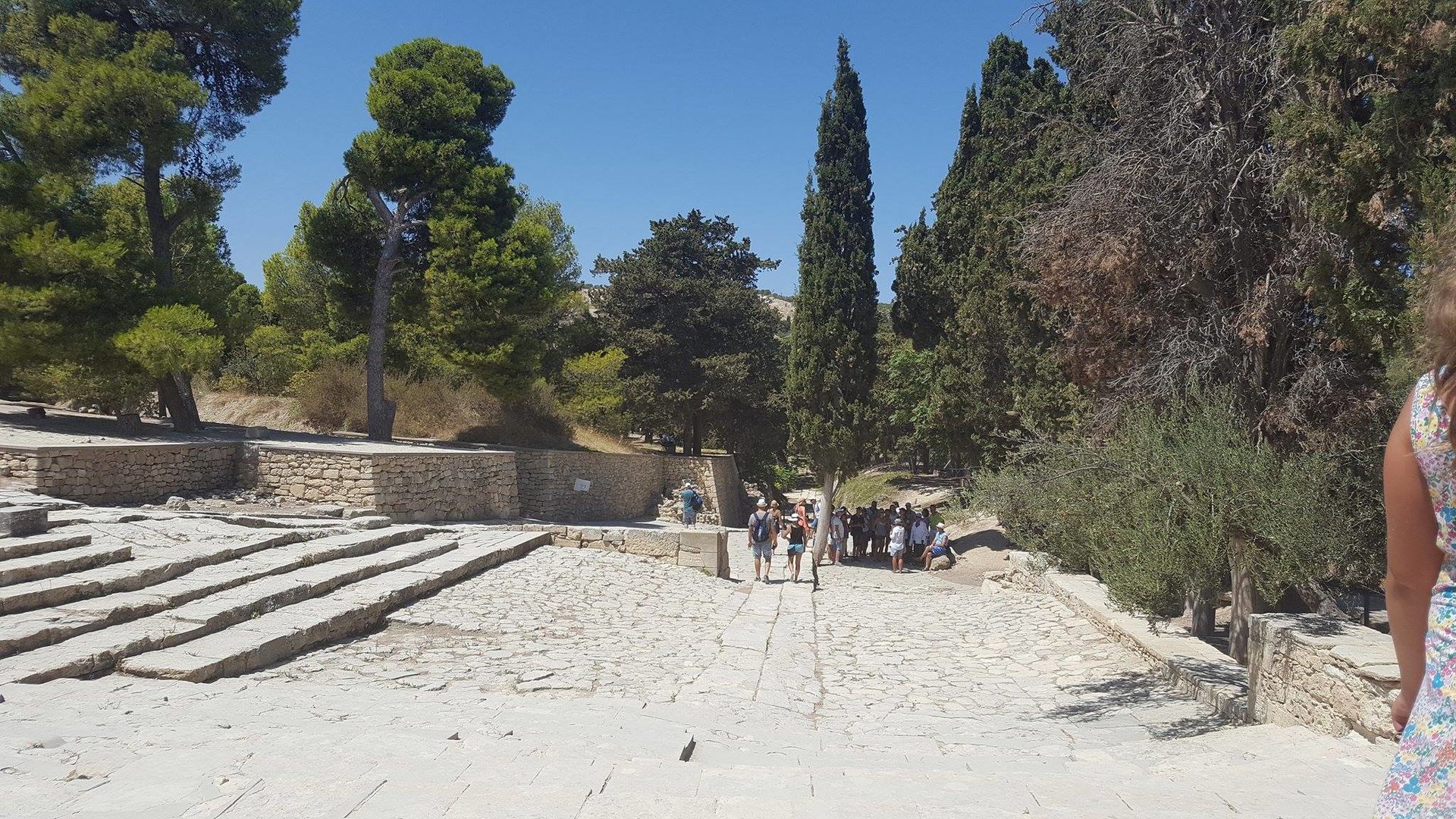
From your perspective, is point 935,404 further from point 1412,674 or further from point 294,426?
point 1412,674

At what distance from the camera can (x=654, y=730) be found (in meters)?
5.77

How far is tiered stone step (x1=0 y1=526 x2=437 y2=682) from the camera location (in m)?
Answer: 6.21

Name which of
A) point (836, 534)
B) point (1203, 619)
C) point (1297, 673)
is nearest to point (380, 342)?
point (836, 534)

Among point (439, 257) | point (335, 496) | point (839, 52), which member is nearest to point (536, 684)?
point (335, 496)

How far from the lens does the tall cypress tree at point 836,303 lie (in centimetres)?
2284

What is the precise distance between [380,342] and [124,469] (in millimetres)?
8447

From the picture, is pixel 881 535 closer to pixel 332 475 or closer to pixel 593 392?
pixel 593 392

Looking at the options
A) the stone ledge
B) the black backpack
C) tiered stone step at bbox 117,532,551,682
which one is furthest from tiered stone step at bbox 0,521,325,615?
the stone ledge

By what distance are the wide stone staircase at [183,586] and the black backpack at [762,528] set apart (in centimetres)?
483

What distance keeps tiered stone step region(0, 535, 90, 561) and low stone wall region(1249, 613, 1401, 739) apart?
10.6 m

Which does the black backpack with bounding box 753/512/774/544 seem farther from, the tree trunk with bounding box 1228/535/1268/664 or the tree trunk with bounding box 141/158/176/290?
the tree trunk with bounding box 141/158/176/290

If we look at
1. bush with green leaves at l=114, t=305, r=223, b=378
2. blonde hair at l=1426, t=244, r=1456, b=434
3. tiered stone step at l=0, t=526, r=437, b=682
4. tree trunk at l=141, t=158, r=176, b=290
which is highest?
tree trunk at l=141, t=158, r=176, b=290

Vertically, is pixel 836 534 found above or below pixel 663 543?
below

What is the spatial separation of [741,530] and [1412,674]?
2710 cm
